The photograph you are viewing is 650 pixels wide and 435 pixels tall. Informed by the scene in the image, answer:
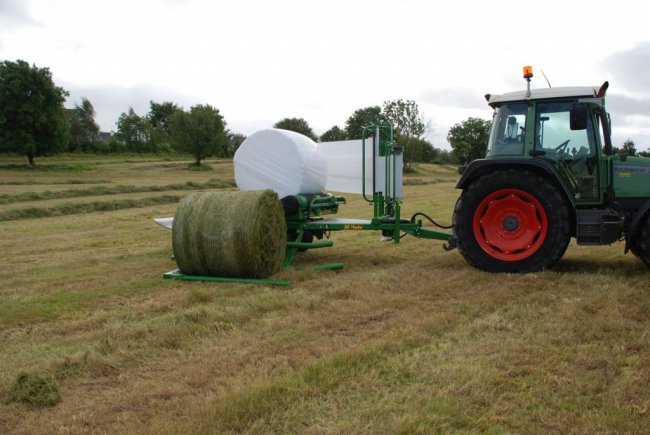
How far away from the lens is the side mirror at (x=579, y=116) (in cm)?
658

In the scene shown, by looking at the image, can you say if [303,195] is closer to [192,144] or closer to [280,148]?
[280,148]

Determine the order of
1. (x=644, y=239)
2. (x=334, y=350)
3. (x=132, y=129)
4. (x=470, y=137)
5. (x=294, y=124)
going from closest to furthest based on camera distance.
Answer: (x=334, y=350), (x=644, y=239), (x=470, y=137), (x=294, y=124), (x=132, y=129)

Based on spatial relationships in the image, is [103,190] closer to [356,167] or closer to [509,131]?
Result: [356,167]

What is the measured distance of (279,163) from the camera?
27.2ft

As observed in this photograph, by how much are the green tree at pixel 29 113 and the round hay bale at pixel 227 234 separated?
35.2 meters

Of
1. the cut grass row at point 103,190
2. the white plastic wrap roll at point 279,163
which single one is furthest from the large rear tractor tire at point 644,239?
the cut grass row at point 103,190

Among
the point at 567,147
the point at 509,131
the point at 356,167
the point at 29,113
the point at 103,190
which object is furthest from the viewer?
the point at 29,113

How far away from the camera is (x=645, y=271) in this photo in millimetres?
7129

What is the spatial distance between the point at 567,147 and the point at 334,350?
438cm

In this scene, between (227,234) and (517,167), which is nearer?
(227,234)

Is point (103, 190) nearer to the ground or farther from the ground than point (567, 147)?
nearer to the ground

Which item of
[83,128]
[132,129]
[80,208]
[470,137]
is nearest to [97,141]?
[83,128]

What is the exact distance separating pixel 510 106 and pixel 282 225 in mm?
3254

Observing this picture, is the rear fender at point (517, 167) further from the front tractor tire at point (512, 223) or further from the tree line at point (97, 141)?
the tree line at point (97, 141)
